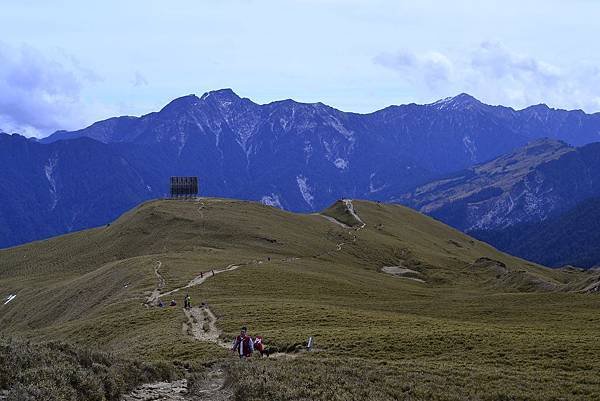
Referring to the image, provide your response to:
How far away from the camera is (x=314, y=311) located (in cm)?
6066

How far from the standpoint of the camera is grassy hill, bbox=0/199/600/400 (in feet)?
105

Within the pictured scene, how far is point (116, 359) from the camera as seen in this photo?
30531 mm

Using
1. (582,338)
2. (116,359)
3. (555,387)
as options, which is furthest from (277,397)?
(582,338)

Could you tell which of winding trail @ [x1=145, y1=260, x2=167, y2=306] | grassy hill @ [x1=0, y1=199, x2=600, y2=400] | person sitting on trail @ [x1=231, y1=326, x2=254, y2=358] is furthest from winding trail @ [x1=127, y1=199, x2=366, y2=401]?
person sitting on trail @ [x1=231, y1=326, x2=254, y2=358]

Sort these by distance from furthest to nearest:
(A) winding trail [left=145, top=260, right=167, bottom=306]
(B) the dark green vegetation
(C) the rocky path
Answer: (A) winding trail [left=145, top=260, right=167, bottom=306] → (C) the rocky path → (B) the dark green vegetation

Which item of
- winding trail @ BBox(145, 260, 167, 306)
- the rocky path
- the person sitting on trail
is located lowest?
the rocky path

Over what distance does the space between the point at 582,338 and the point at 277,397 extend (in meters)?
27.8

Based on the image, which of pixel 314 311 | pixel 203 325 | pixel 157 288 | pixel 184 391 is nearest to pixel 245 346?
pixel 184 391

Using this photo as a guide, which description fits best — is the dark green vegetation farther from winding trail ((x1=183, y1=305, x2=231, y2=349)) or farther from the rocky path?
winding trail ((x1=183, y1=305, x2=231, y2=349))

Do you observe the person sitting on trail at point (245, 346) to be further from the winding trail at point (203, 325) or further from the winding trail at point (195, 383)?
the winding trail at point (203, 325)

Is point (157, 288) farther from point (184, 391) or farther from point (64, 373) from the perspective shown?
point (64, 373)

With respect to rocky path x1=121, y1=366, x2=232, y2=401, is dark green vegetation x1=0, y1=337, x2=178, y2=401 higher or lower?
Answer: higher

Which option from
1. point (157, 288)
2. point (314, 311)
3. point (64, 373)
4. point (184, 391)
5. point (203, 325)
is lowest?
point (184, 391)

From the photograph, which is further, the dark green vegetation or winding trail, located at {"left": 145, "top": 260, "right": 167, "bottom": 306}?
winding trail, located at {"left": 145, "top": 260, "right": 167, "bottom": 306}
